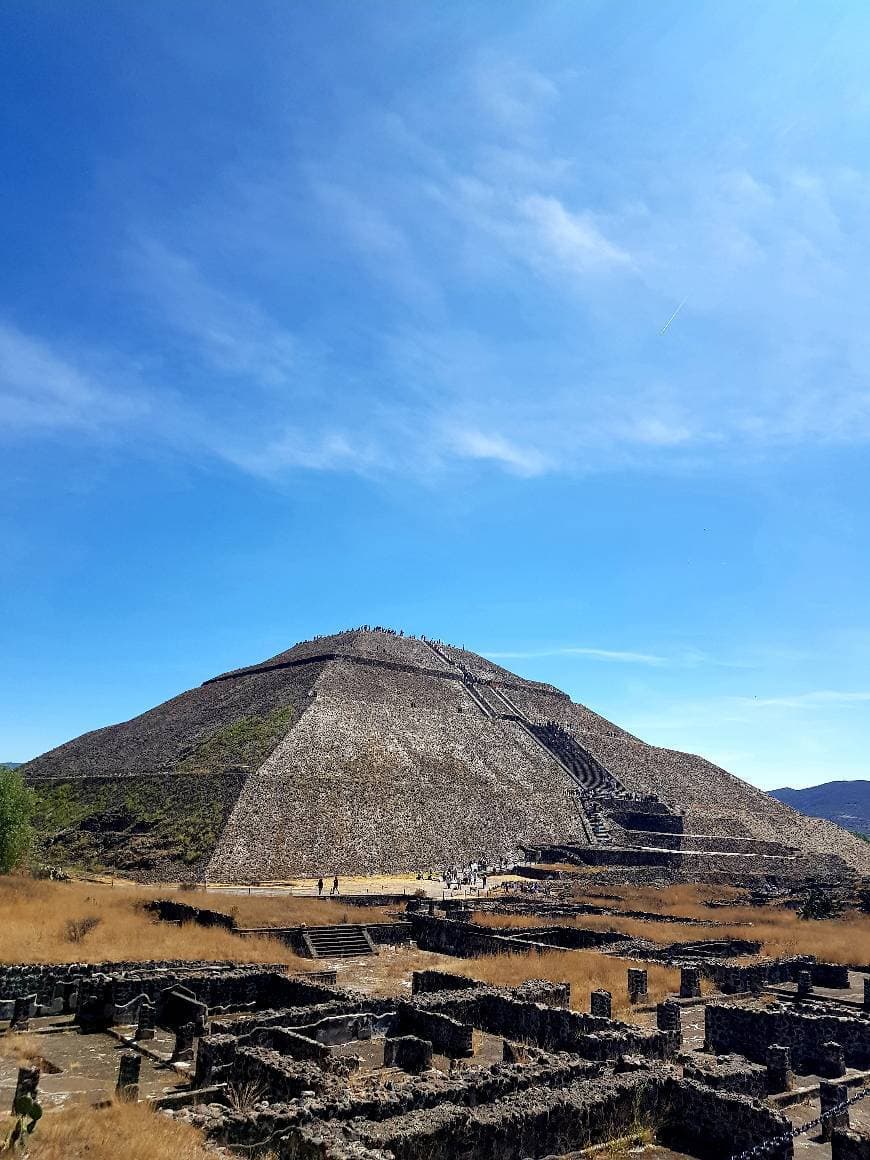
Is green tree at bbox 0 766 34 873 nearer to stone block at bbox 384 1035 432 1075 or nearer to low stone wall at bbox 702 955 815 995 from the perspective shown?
stone block at bbox 384 1035 432 1075

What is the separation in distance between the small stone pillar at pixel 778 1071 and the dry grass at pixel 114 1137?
11.6 m

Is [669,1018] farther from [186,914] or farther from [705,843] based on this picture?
[705,843]

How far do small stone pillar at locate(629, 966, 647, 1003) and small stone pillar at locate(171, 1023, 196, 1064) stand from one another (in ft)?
42.7

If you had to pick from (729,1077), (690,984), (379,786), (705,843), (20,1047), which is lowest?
(20,1047)

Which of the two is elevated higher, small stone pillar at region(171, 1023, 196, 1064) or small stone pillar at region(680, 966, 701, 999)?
small stone pillar at region(680, 966, 701, 999)

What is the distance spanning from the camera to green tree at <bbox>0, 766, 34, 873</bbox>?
48.1 metres

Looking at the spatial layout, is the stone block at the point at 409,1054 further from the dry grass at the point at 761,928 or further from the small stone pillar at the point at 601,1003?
the dry grass at the point at 761,928

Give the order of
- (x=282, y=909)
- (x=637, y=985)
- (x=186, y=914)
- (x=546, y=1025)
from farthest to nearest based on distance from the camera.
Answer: (x=282, y=909)
(x=186, y=914)
(x=637, y=985)
(x=546, y=1025)

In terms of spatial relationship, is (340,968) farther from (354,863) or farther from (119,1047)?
(354,863)

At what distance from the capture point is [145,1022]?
19.5m

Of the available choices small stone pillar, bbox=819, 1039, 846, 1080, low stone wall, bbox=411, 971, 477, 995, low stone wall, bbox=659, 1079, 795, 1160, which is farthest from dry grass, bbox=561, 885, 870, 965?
low stone wall, bbox=659, 1079, 795, 1160

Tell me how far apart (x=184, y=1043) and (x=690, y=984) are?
15.4m

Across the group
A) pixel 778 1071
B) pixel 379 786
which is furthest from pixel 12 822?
pixel 778 1071

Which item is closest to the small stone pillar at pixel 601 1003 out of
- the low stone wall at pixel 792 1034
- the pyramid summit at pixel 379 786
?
the low stone wall at pixel 792 1034
